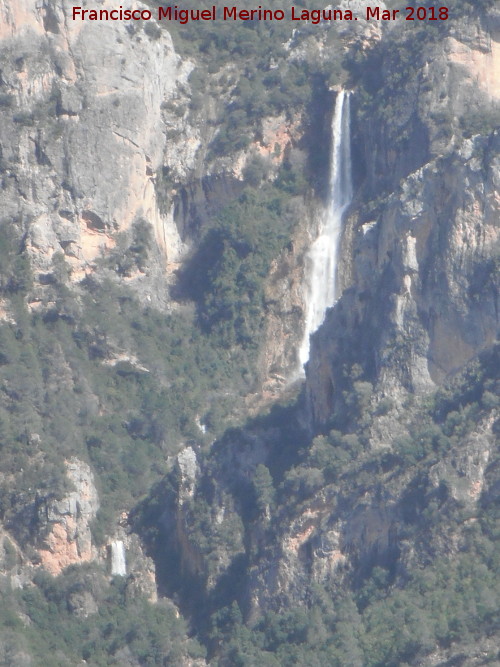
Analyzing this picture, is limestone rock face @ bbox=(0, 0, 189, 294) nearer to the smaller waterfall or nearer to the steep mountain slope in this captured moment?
the steep mountain slope

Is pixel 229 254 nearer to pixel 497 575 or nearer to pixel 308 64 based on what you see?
pixel 308 64

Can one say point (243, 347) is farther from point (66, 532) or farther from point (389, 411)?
point (66, 532)

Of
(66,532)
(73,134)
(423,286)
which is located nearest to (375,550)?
(423,286)

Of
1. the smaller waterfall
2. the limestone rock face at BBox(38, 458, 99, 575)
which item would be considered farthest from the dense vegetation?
the limestone rock face at BBox(38, 458, 99, 575)

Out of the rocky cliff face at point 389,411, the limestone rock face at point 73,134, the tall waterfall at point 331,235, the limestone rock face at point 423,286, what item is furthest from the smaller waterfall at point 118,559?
the limestone rock face at point 73,134

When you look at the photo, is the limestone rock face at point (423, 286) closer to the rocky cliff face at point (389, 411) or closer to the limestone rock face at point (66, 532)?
the rocky cliff face at point (389, 411)
